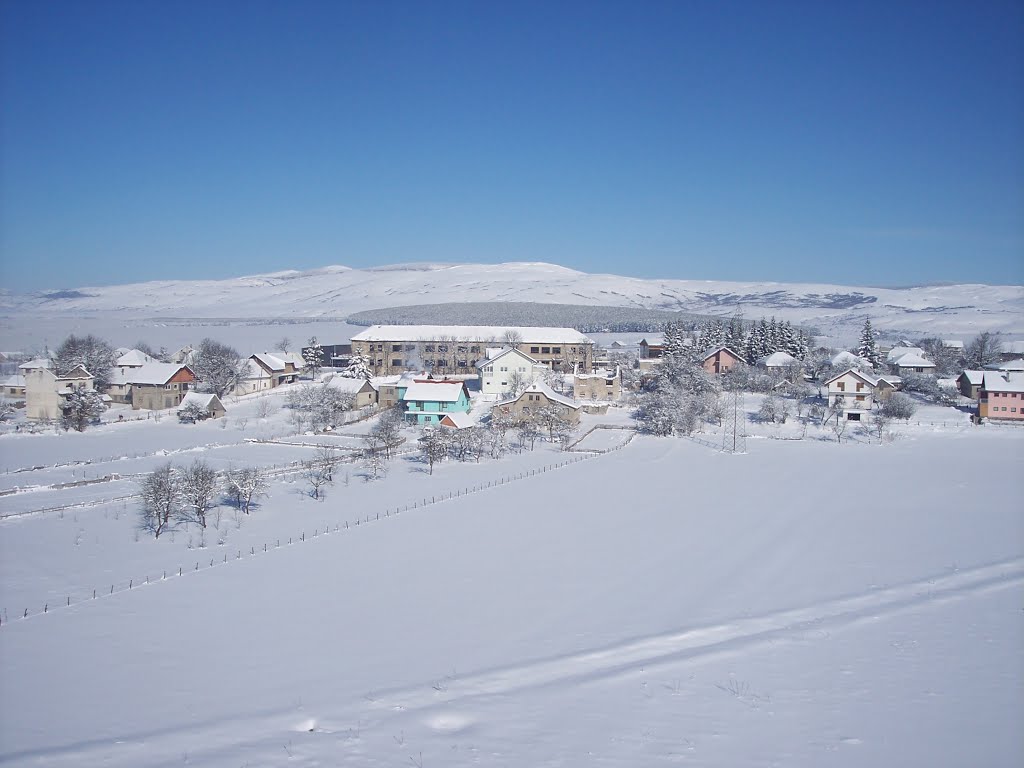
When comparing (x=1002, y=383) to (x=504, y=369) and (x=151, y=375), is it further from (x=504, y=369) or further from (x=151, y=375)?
(x=151, y=375)

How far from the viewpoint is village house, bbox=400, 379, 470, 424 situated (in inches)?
1352

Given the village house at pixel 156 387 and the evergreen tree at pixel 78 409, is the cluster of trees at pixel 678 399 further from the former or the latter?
the evergreen tree at pixel 78 409

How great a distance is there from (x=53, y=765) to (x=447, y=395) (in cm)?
2703

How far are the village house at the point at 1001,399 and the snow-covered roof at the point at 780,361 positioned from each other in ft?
37.5

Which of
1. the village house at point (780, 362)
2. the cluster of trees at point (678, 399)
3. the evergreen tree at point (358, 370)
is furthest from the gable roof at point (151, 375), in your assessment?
the village house at point (780, 362)

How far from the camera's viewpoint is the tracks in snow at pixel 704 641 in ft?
30.6

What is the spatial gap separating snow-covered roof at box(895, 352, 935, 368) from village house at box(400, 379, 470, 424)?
2930 centimetres

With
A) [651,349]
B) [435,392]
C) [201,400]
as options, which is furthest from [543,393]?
[651,349]

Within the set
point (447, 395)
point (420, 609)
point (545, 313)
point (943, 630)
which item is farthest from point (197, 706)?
point (545, 313)

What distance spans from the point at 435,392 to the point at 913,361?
102 ft

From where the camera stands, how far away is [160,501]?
1797 cm

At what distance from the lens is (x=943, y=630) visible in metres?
11.1

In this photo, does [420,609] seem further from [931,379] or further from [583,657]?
[931,379]

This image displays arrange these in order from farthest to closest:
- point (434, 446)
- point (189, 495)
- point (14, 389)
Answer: point (14, 389), point (434, 446), point (189, 495)
